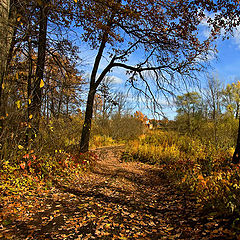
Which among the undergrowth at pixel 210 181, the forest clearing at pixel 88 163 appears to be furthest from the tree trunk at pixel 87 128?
the undergrowth at pixel 210 181

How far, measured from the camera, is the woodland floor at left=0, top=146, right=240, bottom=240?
8.28 feet

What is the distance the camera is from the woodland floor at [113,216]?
2523 mm

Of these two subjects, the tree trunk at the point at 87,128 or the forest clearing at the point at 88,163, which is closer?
the forest clearing at the point at 88,163

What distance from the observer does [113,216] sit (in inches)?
123

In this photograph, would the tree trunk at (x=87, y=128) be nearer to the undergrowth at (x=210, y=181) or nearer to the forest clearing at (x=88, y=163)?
the forest clearing at (x=88, y=163)

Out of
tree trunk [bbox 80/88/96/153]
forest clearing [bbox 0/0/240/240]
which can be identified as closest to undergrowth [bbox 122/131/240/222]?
forest clearing [bbox 0/0/240/240]

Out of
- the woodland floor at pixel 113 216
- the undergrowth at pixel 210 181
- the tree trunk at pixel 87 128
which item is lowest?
the woodland floor at pixel 113 216

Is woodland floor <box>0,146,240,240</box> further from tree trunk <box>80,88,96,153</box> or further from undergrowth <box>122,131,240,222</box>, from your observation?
tree trunk <box>80,88,96,153</box>

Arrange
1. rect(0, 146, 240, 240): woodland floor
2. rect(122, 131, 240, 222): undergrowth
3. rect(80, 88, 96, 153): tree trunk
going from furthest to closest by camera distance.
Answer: rect(80, 88, 96, 153): tree trunk
rect(122, 131, 240, 222): undergrowth
rect(0, 146, 240, 240): woodland floor

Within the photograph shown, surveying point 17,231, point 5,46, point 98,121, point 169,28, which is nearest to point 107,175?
point 17,231

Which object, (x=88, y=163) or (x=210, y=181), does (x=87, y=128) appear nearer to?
(x=88, y=163)

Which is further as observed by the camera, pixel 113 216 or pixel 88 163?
pixel 88 163

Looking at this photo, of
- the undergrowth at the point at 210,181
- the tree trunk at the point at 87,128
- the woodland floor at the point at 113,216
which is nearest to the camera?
the woodland floor at the point at 113,216

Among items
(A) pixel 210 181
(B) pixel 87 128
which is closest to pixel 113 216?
(A) pixel 210 181
